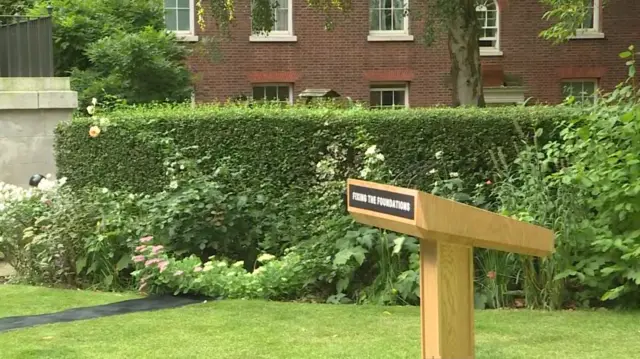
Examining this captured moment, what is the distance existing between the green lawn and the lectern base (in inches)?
85.3

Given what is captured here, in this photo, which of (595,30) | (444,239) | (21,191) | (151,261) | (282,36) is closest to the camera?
(444,239)

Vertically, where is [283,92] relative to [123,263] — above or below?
above

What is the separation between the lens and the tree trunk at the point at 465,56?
15789mm

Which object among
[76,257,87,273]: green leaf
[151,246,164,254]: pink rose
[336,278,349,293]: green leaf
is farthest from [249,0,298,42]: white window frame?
[336,278,349,293]: green leaf

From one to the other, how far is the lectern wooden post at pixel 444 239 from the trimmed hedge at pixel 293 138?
4994 millimetres

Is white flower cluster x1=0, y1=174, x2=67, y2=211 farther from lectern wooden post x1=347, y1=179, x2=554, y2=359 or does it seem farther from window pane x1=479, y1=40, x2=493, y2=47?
window pane x1=479, y1=40, x2=493, y2=47

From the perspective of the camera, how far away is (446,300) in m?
3.32

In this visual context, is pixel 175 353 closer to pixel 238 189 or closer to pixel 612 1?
pixel 238 189

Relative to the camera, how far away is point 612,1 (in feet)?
84.9

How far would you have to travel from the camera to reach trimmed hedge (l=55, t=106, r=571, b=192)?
858 cm

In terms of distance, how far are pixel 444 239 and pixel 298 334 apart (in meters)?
3.34

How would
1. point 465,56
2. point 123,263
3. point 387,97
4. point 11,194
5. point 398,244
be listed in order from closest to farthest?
point 398,244 → point 123,263 → point 11,194 → point 465,56 → point 387,97

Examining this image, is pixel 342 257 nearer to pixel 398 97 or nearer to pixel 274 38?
pixel 274 38

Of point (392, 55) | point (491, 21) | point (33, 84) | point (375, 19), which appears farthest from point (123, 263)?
point (491, 21)
